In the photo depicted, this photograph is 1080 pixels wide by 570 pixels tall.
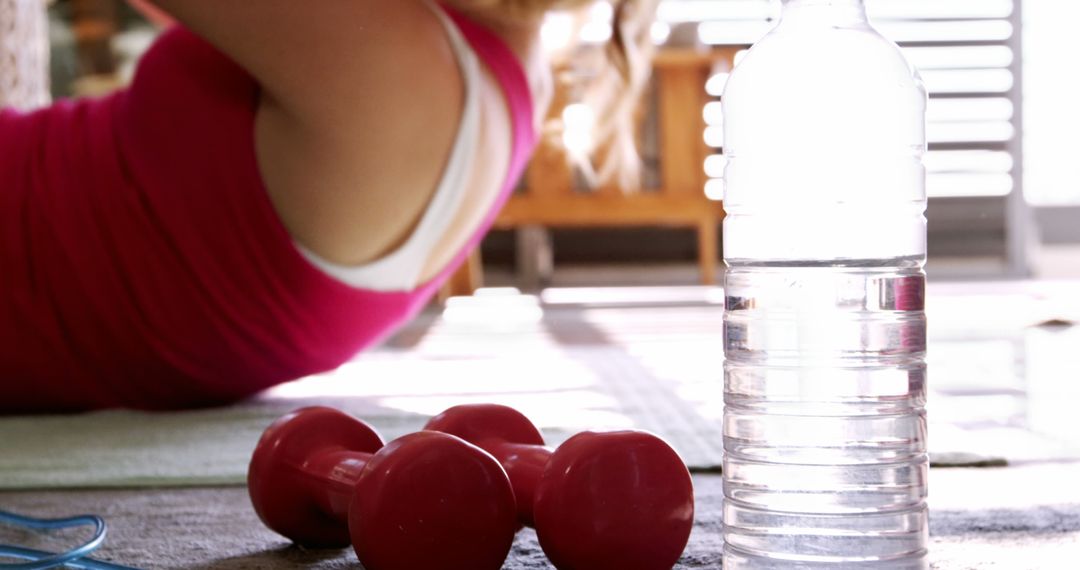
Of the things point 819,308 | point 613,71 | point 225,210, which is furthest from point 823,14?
point 613,71

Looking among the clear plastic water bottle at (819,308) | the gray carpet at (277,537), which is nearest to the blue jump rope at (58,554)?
the gray carpet at (277,537)

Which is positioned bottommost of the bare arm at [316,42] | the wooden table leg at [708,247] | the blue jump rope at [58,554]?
the wooden table leg at [708,247]

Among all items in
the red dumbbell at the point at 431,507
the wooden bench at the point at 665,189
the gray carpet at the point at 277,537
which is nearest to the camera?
the red dumbbell at the point at 431,507

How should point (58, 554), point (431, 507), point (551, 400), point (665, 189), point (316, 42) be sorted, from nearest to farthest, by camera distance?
point (431, 507)
point (58, 554)
point (316, 42)
point (551, 400)
point (665, 189)

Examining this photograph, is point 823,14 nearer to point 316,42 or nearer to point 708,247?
point 316,42

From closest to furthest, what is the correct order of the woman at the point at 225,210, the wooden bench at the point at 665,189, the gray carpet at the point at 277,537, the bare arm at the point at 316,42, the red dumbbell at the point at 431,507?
1. the red dumbbell at the point at 431,507
2. the gray carpet at the point at 277,537
3. the bare arm at the point at 316,42
4. the woman at the point at 225,210
5. the wooden bench at the point at 665,189

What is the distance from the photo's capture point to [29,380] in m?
1.53

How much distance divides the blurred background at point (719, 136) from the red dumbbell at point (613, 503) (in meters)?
3.82

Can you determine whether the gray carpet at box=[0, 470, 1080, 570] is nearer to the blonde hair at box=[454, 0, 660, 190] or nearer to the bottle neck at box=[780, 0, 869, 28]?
the bottle neck at box=[780, 0, 869, 28]

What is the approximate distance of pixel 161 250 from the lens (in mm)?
1452

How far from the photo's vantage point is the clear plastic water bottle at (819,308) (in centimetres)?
77

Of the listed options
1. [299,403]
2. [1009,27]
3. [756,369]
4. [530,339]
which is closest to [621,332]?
[530,339]

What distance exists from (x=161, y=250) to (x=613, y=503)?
0.92 meters

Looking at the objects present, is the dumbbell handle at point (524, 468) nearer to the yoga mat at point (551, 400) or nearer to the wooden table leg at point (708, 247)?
the yoga mat at point (551, 400)
